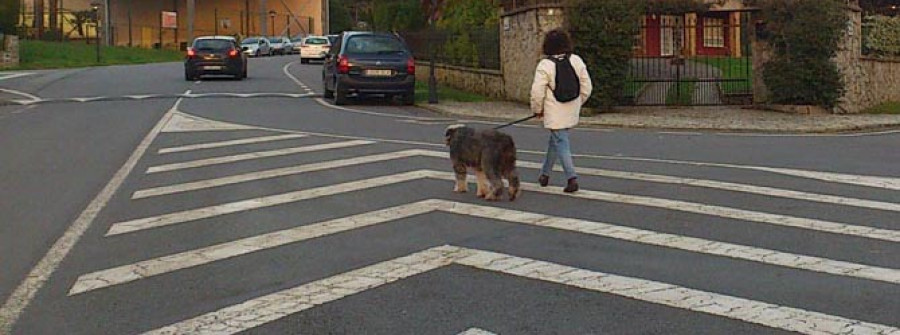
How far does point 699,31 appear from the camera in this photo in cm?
2517

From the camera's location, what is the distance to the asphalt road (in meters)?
6.36

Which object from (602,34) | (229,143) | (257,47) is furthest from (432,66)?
(257,47)

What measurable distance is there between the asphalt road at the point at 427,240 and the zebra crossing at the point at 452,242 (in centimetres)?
2

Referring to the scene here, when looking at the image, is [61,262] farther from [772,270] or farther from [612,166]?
[612,166]

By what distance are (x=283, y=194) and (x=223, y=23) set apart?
253 feet

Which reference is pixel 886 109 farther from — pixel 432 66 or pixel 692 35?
pixel 432 66

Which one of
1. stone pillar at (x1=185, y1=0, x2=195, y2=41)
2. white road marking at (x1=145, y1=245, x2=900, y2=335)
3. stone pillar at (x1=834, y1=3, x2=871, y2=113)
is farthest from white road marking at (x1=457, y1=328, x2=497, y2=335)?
stone pillar at (x1=185, y1=0, x2=195, y2=41)

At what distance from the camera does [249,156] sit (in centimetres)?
1395

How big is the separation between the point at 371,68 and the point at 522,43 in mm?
3242

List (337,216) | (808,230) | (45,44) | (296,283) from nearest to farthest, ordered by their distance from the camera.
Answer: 1. (296,283)
2. (808,230)
3. (337,216)
4. (45,44)

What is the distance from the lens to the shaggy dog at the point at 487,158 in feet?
33.5

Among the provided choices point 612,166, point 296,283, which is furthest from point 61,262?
point 612,166

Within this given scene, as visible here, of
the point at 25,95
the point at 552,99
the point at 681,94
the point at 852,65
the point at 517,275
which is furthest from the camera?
the point at 25,95

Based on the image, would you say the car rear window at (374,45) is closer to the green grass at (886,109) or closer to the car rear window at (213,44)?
the green grass at (886,109)
